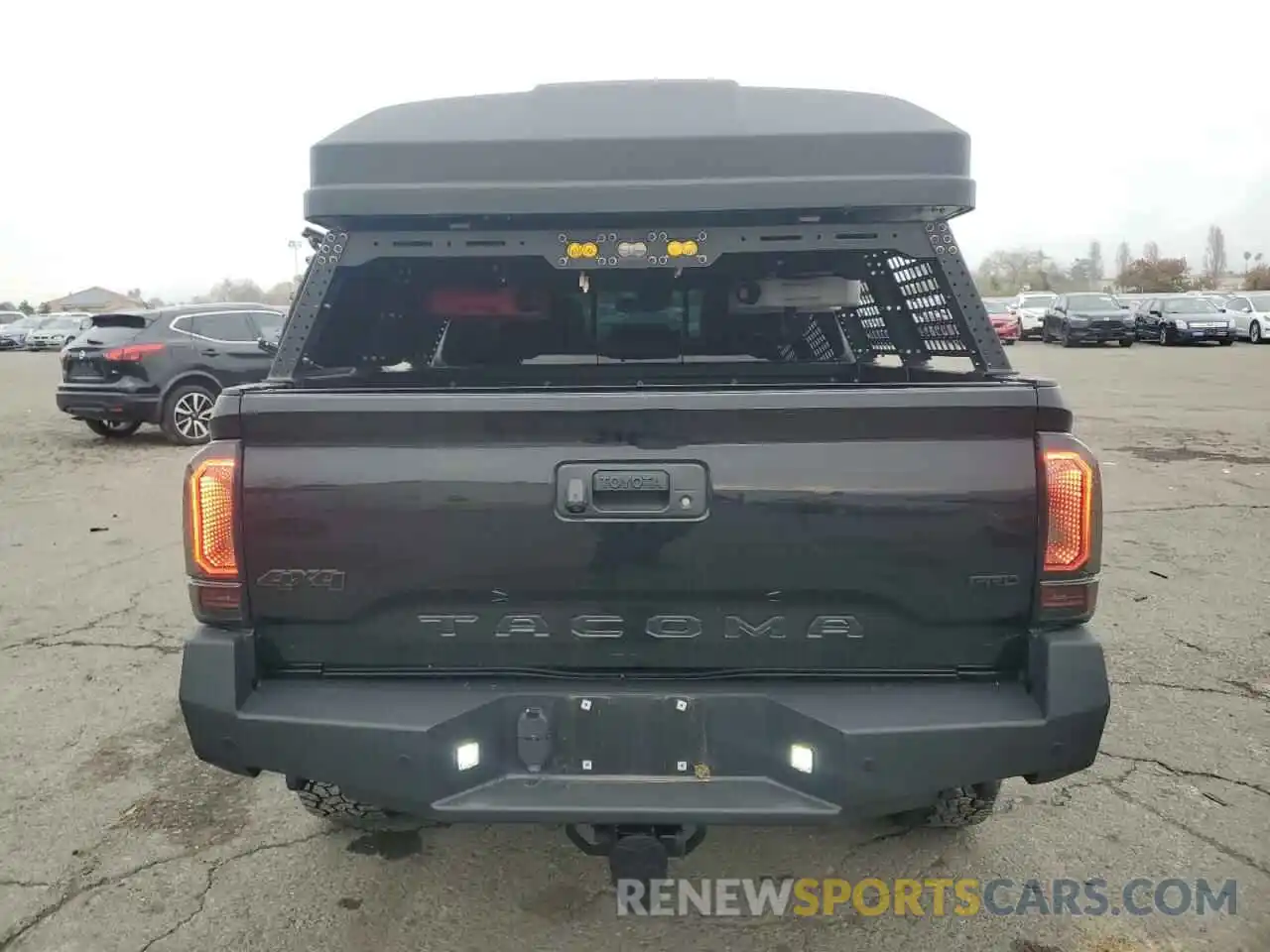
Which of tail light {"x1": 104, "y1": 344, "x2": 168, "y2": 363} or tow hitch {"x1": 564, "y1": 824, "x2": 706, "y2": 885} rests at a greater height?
tail light {"x1": 104, "y1": 344, "x2": 168, "y2": 363}

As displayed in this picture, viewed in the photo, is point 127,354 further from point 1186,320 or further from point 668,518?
point 1186,320

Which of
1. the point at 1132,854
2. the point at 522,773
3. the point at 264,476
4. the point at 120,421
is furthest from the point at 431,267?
the point at 120,421

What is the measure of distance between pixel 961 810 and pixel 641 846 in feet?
4.03

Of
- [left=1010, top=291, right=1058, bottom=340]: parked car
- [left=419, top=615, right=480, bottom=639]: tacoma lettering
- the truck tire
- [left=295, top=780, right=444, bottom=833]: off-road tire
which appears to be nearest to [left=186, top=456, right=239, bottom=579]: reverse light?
[left=419, top=615, right=480, bottom=639]: tacoma lettering

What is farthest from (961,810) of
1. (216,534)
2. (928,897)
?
(216,534)

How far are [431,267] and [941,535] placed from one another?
2.18 metres

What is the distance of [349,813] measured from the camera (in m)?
3.05

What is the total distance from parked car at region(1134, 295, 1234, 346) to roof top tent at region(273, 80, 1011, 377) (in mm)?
33115

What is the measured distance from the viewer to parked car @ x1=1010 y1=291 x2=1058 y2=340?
122ft

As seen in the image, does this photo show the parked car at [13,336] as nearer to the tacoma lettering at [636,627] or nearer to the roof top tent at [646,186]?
the roof top tent at [646,186]

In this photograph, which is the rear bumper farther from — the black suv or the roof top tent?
the roof top tent

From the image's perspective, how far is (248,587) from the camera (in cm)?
239

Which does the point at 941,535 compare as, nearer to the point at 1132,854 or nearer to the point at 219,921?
the point at 1132,854

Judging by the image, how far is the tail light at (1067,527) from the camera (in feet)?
7.55
